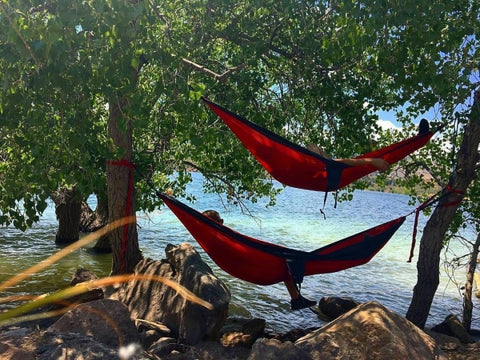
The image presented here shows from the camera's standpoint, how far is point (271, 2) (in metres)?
4.43

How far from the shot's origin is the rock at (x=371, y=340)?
3088 millimetres

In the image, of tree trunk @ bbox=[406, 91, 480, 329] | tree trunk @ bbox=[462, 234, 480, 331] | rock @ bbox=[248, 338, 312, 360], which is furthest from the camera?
tree trunk @ bbox=[462, 234, 480, 331]

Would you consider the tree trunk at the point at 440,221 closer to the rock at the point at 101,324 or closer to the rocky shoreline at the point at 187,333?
the rocky shoreline at the point at 187,333

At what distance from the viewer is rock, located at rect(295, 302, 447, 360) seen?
3.09 metres

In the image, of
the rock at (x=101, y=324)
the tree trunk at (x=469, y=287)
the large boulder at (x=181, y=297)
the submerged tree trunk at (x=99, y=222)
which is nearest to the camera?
the rock at (x=101, y=324)

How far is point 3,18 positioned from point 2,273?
6987mm

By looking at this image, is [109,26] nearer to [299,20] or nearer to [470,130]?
[299,20]

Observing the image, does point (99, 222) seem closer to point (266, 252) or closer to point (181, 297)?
point (181, 297)

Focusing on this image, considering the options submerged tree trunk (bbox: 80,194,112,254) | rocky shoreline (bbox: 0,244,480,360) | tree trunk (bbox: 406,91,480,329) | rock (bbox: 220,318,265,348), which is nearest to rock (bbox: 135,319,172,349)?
rocky shoreline (bbox: 0,244,480,360)

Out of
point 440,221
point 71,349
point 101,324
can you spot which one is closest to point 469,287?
point 440,221

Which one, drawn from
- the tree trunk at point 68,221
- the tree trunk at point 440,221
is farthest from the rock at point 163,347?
the tree trunk at point 68,221

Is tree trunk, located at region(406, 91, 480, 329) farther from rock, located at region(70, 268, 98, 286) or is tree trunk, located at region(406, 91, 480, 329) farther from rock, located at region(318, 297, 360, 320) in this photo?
rock, located at region(70, 268, 98, 286)

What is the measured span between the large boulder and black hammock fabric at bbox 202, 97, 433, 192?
1.44 meters

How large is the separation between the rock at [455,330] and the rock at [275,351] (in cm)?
364
